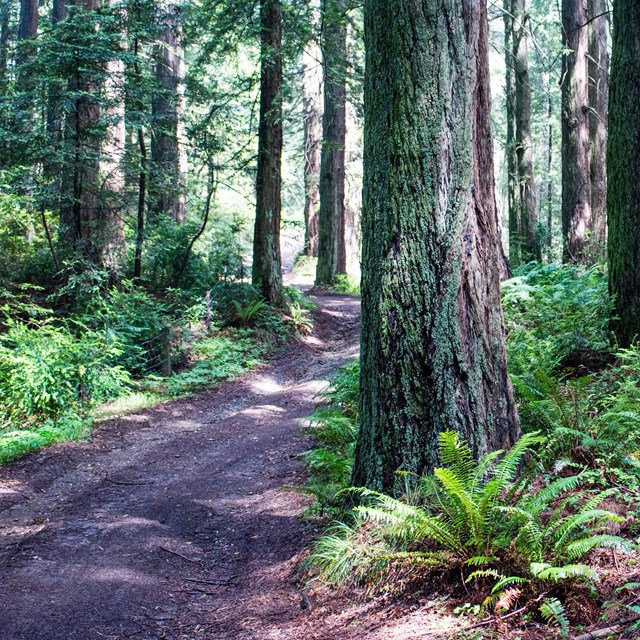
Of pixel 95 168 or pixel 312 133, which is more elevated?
pixel 312 133

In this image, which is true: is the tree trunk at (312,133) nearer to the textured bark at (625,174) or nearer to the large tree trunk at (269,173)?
the large tree trunk at (269,173)

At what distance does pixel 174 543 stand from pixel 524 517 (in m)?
3.26

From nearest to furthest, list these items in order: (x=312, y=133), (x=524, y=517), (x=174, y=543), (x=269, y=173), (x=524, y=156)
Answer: (x=524, y=517) < (x=174, y=543) < (x=269, y=173) < (x=524, y=156) < (x=312, y=133)

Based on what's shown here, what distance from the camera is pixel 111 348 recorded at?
34.3 feet

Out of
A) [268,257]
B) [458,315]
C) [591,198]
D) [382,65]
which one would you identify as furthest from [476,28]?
[591,198]

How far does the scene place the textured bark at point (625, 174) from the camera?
6.86 m

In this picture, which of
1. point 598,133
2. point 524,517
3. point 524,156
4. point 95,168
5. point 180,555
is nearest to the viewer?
point 524,517

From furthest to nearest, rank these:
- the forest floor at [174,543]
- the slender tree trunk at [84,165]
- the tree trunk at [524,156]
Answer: the tree trunk at [524,156], the slender tree trunk at [84,165], the forest floor at [174,543]

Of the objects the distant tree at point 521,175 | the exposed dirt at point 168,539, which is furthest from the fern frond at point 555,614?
the distant tree at point 521,175

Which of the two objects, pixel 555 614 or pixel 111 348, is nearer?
pixel 555 614

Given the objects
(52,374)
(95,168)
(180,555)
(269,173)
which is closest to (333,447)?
(180,555)

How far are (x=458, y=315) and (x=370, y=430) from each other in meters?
1.06

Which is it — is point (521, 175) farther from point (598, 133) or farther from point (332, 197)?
point (332, 197)

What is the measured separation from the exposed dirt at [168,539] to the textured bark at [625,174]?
4121 millimetres
